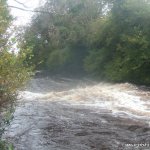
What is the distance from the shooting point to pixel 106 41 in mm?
34219

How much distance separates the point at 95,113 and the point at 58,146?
517 cm

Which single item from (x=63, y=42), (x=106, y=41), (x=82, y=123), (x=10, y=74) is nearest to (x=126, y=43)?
(x=106, y=41)

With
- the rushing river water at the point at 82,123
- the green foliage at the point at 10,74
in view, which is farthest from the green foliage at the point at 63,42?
the green foliage at the point at 10,74

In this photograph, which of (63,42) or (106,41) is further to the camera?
(63,42)

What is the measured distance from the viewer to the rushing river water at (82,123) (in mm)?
11867

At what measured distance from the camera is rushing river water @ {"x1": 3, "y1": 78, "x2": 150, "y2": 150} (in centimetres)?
1187

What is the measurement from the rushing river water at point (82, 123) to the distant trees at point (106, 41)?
4.79m

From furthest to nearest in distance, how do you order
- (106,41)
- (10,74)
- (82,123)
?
(106,41) → (82,123) → (10,74)

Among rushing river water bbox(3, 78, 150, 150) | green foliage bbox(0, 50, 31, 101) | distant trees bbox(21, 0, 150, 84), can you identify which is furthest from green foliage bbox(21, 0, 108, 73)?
green foliage bbox(0, 50, 31, 101)

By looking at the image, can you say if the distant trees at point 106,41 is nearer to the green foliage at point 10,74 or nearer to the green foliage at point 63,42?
the green foliage at point 63,42

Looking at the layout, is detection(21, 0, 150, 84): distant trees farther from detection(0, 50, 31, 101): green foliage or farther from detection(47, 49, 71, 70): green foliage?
detection(0, 50, 31, 101): green foliage

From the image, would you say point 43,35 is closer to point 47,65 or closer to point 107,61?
point 47,65

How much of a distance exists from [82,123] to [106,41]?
20.3 metres

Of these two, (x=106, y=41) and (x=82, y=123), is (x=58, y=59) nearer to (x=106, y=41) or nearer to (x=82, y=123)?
(x=106, y=41)
